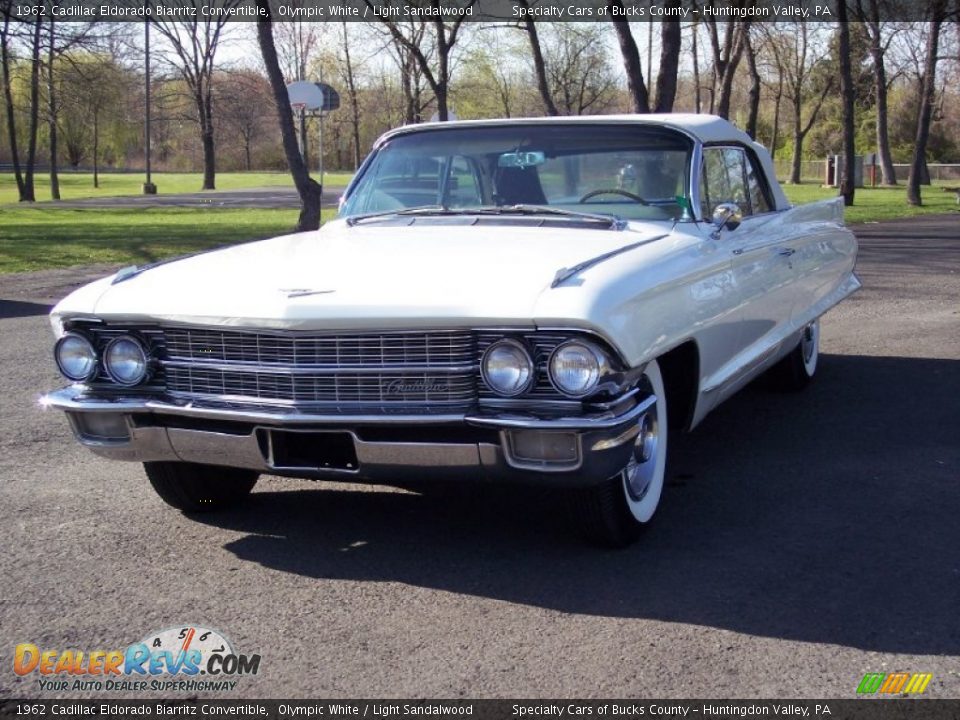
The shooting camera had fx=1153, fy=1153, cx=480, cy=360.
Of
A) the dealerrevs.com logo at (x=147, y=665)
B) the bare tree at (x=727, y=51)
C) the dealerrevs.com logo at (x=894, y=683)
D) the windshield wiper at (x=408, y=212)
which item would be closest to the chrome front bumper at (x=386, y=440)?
the dealerrevs.com logo at (x=147, y=665)

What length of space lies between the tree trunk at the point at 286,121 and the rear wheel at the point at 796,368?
46.4 feet

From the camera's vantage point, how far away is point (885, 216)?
27.6 m

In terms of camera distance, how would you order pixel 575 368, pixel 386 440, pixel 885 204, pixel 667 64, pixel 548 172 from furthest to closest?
pixel 885 204 < pixel 667 64 < pixel 548 172 < pixel 386 440 < pixel 575 368

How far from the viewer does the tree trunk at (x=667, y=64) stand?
1962 centimetres

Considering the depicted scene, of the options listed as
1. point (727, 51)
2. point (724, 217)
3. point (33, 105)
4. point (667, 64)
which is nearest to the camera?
point (724, 217)

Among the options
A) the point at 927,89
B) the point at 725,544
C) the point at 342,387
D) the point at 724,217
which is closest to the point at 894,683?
the point at 725,544

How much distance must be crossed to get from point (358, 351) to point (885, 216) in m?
25.8

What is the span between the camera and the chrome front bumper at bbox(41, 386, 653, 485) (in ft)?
12.7

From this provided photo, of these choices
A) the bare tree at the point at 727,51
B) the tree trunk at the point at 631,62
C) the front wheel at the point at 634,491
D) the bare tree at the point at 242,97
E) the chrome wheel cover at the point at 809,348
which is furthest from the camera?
the bare tree at the point at 242,97

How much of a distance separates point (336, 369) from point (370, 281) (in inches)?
14.3

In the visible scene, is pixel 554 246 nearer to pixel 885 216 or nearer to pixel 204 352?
pixel 204 352

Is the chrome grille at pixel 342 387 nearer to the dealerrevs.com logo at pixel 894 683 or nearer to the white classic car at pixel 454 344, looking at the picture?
the white classic car at pixel 454 344

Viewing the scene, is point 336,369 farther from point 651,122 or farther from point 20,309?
point 20,309

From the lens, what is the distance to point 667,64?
19750 millimetres
